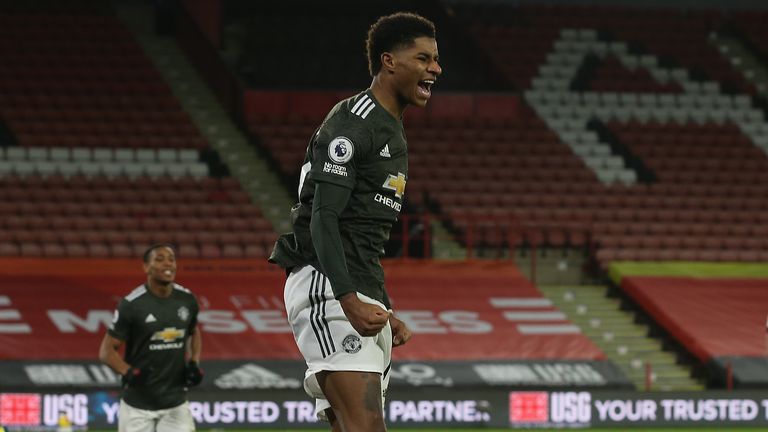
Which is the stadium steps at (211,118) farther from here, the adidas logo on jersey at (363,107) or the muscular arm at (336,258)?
the muscular arm at (336,258)

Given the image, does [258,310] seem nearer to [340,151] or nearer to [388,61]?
[388,61]

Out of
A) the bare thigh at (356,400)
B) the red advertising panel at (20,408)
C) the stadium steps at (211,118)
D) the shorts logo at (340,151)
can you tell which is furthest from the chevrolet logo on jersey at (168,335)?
the stadium steps at (211,118)

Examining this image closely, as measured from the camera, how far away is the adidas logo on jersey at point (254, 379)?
17.2 m

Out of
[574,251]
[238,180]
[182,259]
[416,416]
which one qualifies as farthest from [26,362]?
[574,251]

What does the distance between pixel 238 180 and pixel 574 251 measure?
5.95m

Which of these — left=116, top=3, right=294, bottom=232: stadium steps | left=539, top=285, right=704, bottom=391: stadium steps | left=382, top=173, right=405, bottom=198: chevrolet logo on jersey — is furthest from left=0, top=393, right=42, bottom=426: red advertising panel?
left=382, top=173, right=405, bottom=198: chevrolet logo on jersey

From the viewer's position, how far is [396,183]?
4691mm

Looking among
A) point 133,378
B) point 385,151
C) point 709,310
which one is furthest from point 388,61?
point 709,310

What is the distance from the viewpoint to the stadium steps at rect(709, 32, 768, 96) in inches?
A: 1150

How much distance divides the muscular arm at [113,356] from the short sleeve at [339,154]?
5.01m

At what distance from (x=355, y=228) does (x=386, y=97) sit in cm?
48

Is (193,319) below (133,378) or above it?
above

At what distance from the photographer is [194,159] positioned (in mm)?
23453

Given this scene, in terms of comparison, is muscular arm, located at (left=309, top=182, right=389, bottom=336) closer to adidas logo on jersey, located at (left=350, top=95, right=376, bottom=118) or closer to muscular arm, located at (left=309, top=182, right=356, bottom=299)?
muscular arm, located at (left=309, top=182, right=356, bottom=299)
